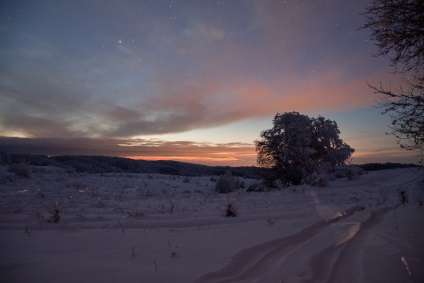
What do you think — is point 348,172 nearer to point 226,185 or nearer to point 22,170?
point 226,185

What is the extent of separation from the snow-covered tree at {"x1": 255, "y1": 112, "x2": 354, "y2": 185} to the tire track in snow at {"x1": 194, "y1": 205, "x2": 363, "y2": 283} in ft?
45.5

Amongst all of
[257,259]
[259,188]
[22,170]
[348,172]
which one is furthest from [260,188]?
[22,170]

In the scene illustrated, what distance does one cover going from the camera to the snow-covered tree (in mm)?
18828

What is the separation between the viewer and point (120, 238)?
4.76 m

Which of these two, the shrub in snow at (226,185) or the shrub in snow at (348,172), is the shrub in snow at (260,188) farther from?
the shrub in snow at (348,172)

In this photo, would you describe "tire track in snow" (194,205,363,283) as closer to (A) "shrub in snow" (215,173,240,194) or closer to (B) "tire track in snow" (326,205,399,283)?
(B) "tire track in snow" (326,205,399,283)

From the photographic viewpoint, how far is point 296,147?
18516 millimetres

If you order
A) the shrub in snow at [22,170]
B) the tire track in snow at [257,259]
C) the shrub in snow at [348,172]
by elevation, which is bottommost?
the tire track in snow at [257,259]

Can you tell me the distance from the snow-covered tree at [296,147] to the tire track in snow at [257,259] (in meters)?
13.9

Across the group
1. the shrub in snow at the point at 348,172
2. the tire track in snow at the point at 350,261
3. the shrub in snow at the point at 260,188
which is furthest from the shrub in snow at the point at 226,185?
the tire track in snow at the point at 350,261

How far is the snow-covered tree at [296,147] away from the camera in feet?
61.8

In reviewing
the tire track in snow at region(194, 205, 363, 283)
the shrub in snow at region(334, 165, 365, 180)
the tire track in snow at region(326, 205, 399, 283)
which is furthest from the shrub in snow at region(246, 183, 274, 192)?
the tire track in snow at region(194, 205, 363, 283)

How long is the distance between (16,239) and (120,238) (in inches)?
64.4

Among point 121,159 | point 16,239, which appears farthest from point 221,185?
point 121,159
